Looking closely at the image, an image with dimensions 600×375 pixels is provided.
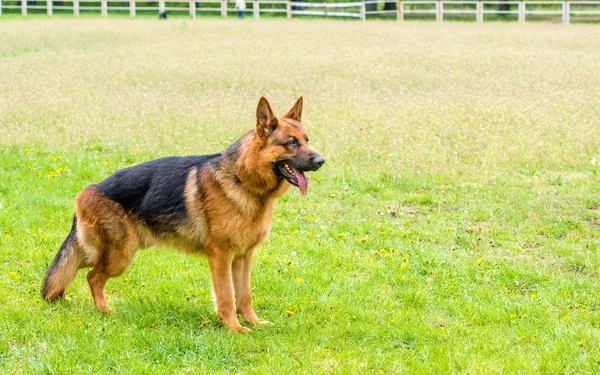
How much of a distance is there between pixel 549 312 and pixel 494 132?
293 inches

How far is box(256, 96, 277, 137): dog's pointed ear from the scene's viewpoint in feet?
18.0

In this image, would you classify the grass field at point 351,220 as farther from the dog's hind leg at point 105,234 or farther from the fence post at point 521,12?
the fence post at point 521,12

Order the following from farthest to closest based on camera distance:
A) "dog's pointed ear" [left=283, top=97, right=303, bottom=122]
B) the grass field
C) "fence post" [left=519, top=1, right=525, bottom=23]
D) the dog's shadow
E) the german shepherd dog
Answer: "fence post" [left=519, top=1, right=525, bottom=23] < "dog's pointed ear" [left=283, top=97, right=303, bottom=122] < the dog's shadow < the german shepherd dog < the grass field

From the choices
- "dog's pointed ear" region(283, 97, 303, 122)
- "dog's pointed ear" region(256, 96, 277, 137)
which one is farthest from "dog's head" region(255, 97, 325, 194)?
"dog's pointed ear" region(283, 97, 303, 122)

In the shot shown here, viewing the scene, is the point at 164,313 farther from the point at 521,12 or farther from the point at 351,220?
the point at 521,12

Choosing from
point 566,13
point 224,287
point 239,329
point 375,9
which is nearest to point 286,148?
point 224,287

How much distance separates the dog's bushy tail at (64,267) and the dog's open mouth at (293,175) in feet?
5.66

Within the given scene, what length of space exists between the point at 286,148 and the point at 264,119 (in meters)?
0.27

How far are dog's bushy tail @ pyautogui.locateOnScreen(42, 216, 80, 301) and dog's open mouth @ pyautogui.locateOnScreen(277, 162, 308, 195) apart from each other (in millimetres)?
1724

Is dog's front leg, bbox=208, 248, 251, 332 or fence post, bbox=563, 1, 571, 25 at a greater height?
fence post, bbox=563, 1, 571, 25

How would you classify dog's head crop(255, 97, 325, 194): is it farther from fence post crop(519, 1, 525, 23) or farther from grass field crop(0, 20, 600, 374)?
fence post crop(519, 1, 525, 23)

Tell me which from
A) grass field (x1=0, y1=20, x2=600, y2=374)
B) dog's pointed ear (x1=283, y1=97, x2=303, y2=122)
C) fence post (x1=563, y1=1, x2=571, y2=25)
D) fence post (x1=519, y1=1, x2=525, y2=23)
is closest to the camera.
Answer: grass field (x1=0, y1=20, x2=600, y2=374)

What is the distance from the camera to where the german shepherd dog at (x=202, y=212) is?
5.59 meters

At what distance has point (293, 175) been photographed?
18.1 feet
